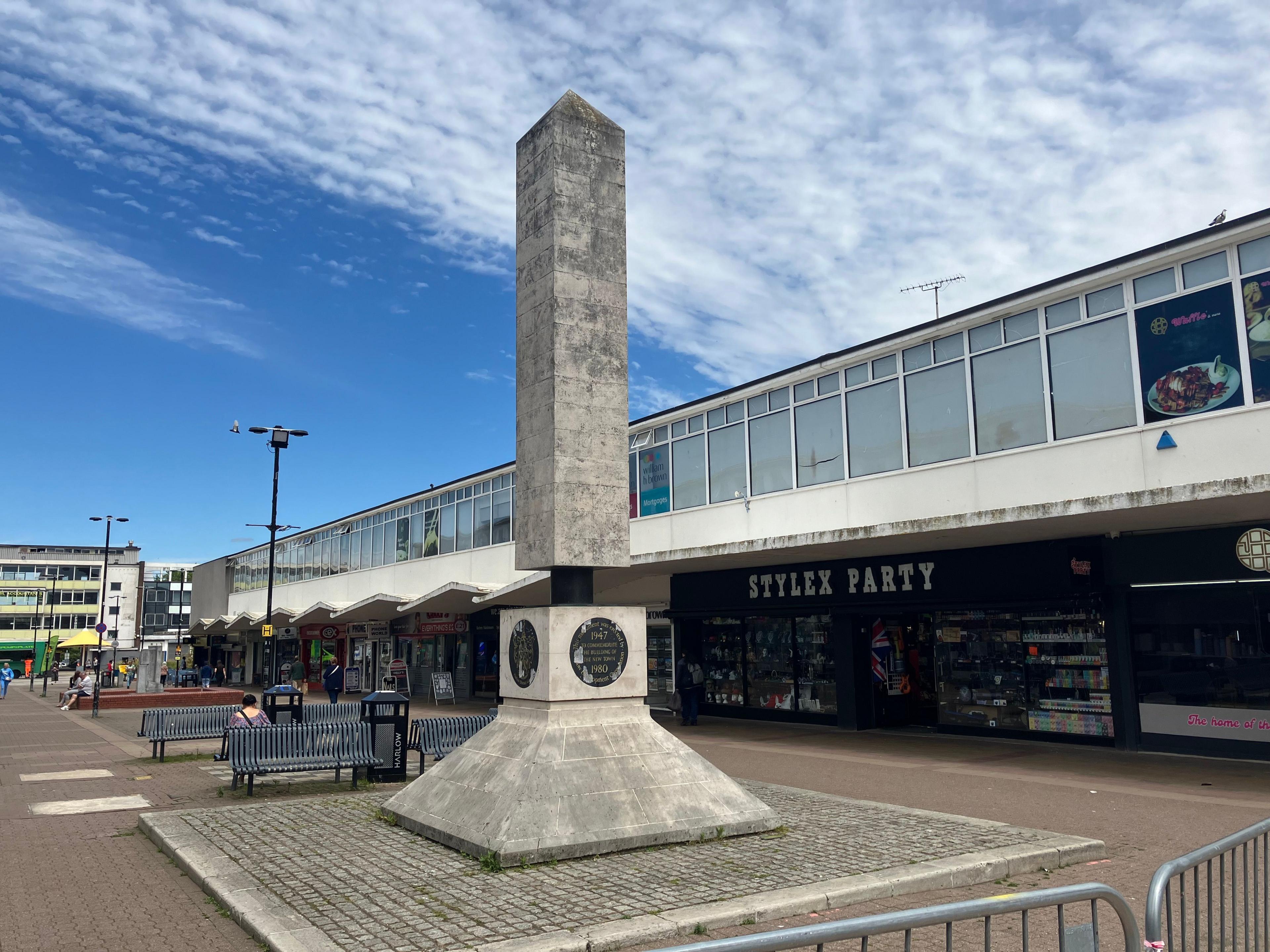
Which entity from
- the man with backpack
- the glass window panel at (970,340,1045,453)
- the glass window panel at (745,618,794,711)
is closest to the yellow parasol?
the man with backpack

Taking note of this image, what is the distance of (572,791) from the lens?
29.1 ft

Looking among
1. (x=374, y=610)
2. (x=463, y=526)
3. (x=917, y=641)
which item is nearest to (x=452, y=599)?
(x=463, y=526)

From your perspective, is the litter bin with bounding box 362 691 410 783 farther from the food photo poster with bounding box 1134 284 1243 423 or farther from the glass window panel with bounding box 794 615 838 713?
the food photo poster with bounding box 1134 284 1243 423

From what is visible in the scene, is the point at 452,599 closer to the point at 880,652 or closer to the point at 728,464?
the point at 728,464

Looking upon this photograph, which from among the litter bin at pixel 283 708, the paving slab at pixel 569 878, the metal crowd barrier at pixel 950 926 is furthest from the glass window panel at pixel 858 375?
the metal crowd barrier at pixel 950 926

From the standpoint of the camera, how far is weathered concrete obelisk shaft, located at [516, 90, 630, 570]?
10148 millimetres

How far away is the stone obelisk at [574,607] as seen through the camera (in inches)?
354

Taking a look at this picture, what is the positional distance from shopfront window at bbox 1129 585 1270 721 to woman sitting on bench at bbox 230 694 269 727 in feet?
44.7

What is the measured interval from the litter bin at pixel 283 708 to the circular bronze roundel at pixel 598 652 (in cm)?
1004

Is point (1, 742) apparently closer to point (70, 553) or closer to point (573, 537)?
point (573, 537)

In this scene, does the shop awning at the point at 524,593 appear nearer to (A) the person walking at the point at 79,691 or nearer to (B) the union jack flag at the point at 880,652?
(B) the union jack flag at the point at 880,652

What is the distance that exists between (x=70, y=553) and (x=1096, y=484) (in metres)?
112

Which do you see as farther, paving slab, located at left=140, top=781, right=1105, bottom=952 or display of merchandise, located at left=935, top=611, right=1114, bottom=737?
display of merchandise, located at left=935, top=611, right=1114, bottom=737

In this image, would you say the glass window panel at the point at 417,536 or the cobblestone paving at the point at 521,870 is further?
the glass window panel at the point at 417,536
